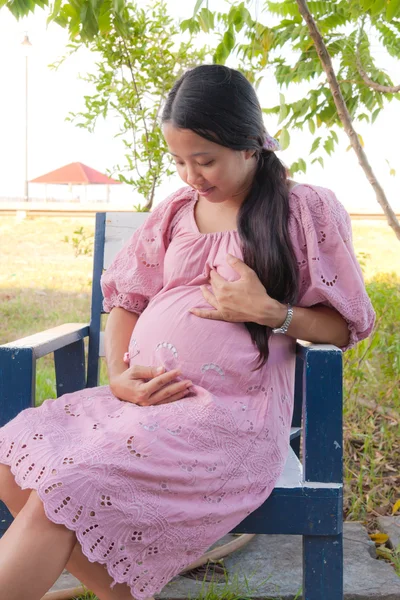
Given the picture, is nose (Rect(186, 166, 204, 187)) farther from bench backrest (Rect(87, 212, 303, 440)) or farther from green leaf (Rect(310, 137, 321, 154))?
green leaf (Rect(310, 137, 321, 154))

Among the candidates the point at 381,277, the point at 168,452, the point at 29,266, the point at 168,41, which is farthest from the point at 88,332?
the point at 29,266

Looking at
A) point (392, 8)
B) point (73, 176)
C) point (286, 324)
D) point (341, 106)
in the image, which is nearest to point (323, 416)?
point (286, 324)

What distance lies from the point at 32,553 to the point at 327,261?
1011mm

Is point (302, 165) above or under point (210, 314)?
above

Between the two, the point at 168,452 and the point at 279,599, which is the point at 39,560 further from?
the point at 279,599

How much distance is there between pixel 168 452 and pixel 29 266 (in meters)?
5.27

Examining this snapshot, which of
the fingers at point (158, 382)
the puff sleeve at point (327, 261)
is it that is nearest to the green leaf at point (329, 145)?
the puff sleeve at point (327, 261)

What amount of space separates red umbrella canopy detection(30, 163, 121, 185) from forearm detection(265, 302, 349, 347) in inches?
356

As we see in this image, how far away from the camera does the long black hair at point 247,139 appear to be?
1861 millimetres

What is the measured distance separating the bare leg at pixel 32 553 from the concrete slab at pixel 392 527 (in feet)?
4.68

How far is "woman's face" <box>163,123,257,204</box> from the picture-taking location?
6.09 ft

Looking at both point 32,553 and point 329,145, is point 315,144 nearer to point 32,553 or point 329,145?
point 329,145

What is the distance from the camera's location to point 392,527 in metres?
2.71

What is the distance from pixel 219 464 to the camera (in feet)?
5.54
